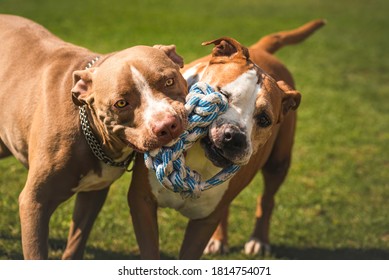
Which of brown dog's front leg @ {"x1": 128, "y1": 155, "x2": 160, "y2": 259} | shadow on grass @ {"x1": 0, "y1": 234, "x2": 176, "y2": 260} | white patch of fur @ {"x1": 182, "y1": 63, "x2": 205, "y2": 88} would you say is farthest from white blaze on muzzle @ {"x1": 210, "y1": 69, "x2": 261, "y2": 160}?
shadow on grass @ {"x1": 0, "y1": 234, "x2": 176, "y2": 260}

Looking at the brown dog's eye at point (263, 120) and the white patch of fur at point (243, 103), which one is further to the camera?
the brown dog's eye at point (263, 120)

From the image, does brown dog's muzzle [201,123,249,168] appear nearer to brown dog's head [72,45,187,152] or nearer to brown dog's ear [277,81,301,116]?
brown dog's head [72,45,187,152]

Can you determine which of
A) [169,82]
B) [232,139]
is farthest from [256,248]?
A: [169,82]

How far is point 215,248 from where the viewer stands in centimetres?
631

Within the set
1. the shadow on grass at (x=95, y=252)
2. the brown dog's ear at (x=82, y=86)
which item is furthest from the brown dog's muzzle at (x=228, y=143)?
the shadow on grass at (x=95, y=252)

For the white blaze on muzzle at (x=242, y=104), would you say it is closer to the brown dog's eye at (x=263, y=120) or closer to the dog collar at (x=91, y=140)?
the brown dog's eye at (x=263, y=120)

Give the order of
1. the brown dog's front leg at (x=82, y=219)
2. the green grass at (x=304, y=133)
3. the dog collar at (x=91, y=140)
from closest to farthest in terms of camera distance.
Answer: the dog collar at (x=91, y=140), the brown dog's front leg at (x=82, y=219), the green grass at (x=304, y=133)

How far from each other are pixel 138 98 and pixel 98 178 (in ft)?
3.19

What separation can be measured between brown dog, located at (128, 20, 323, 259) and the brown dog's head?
1.08ft

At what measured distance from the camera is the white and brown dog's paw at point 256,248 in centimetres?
636

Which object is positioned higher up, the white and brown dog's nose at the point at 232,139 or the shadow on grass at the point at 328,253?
the white and brown dog's nose at the point at 232,139

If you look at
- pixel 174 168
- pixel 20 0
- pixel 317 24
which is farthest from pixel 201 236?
pixel 20 0
